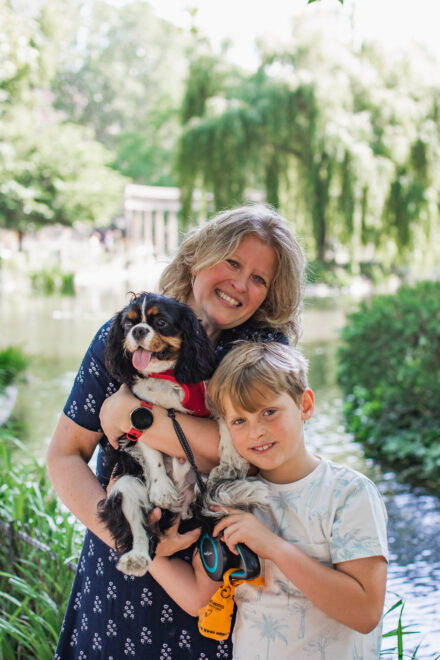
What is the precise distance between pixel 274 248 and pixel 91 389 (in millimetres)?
725

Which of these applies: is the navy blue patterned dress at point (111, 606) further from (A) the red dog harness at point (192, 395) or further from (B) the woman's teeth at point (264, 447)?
(B) the woman's teeth at point (264, 447)

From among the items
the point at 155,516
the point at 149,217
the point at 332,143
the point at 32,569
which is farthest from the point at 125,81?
the point at 155,516

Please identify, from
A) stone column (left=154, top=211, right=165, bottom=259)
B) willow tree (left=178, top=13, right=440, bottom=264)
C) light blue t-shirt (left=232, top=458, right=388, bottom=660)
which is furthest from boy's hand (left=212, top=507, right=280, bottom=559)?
stone column (left=154, top=211, right=165, bottom=259)

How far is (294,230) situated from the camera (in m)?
2.71

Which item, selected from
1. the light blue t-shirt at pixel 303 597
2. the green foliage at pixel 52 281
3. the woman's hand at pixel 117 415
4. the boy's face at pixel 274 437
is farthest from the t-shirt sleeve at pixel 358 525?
the green foliage at pixel 52 281

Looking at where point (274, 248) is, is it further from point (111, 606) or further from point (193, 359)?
point (111, 606)

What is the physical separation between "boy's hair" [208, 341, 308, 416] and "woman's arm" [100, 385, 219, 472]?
0.09 meters

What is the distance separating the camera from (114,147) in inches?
2232

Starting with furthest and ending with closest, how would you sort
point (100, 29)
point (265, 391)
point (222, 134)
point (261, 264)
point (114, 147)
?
point (100, 29) < point (114, 147) < point (222, 134) < point (261, 264) < point (265, 391)

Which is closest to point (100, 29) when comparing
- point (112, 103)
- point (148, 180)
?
point (112, 103)

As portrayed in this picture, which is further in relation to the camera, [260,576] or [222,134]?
[222,134]

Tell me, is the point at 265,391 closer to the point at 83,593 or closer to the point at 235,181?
the point at 83,593

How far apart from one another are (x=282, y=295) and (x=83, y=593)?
3.56 ft

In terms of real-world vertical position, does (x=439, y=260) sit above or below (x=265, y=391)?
below
